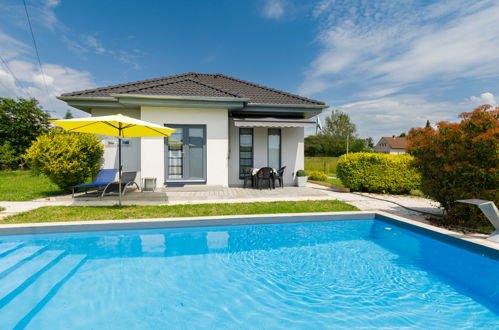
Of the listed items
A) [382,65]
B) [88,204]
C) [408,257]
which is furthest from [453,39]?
[88,204]

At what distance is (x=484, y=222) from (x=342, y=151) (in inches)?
2793

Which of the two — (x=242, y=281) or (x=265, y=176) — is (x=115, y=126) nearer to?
(x=242, y=281)

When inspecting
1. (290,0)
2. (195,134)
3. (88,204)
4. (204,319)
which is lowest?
(204,319)

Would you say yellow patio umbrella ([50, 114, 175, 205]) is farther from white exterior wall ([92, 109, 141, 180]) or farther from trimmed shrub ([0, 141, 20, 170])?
trimmed shrub ([0, 141, 20, 170])

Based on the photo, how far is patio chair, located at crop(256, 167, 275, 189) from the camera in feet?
44.8

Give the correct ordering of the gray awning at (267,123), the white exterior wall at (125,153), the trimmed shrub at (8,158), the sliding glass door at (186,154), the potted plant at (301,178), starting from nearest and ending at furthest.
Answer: the sliding glass door at (186,154) → the gray awning at (267,123) → the white exterior wall at (125,153) → the potted plant at (301,178) → the trimmed shrub at (8,158)

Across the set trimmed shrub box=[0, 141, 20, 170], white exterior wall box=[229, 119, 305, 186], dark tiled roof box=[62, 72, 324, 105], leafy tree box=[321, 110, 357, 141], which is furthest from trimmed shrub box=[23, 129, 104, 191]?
leafy tree box=[321, 110, 357, 141]

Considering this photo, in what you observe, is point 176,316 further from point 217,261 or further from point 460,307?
point 460,307

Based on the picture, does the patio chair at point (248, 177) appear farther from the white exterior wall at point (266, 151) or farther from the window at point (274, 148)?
the window at point (274, 148)

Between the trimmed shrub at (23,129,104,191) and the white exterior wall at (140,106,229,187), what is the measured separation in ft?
8.93


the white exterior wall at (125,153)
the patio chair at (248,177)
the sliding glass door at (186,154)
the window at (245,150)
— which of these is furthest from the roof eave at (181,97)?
the patio chair at (248,177)

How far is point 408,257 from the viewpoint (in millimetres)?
6055

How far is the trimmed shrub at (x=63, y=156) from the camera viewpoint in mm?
10781

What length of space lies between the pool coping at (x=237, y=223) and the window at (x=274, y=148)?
321 inches
